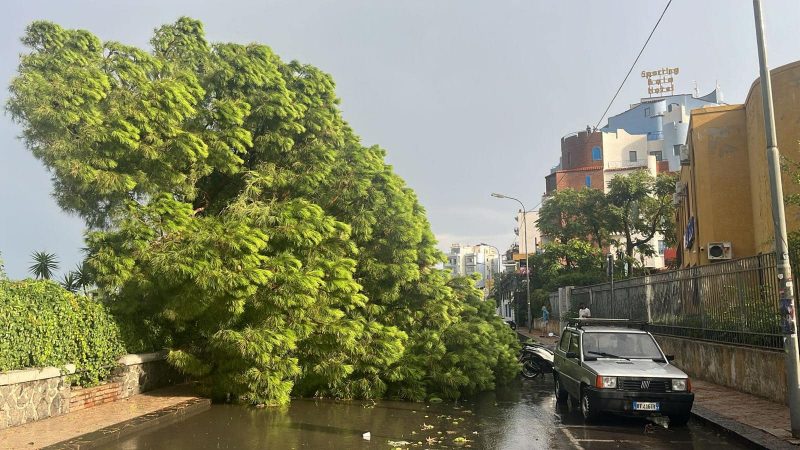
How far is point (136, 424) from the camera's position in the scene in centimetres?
1017

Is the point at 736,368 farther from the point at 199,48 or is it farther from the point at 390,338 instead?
the point at 199,48

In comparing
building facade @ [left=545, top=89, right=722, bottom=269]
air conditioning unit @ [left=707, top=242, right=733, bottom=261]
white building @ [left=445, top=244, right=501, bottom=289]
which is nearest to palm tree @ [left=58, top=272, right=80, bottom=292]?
air conditioning unit @ [left=707, top=242, right=733, bottom=261]

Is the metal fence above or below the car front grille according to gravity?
above

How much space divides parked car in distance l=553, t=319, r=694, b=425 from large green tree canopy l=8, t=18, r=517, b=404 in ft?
10.6

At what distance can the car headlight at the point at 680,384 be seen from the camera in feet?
34.5

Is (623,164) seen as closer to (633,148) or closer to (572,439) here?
(633,148)

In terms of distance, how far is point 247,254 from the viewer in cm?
1262

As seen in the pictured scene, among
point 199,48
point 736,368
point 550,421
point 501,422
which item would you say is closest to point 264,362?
point 501,422

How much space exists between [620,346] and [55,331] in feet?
33.2

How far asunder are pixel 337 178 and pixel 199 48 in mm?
5295

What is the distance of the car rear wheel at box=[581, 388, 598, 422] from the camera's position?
10.9m

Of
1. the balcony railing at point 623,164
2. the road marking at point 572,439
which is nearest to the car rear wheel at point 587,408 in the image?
the road marking at point 572,439

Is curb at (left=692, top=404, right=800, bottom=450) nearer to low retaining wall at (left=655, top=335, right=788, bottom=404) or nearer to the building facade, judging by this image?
low retaining wall at (left=655, top=335, right=788, bottom=404)

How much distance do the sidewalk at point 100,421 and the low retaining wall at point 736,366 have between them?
11.2m
